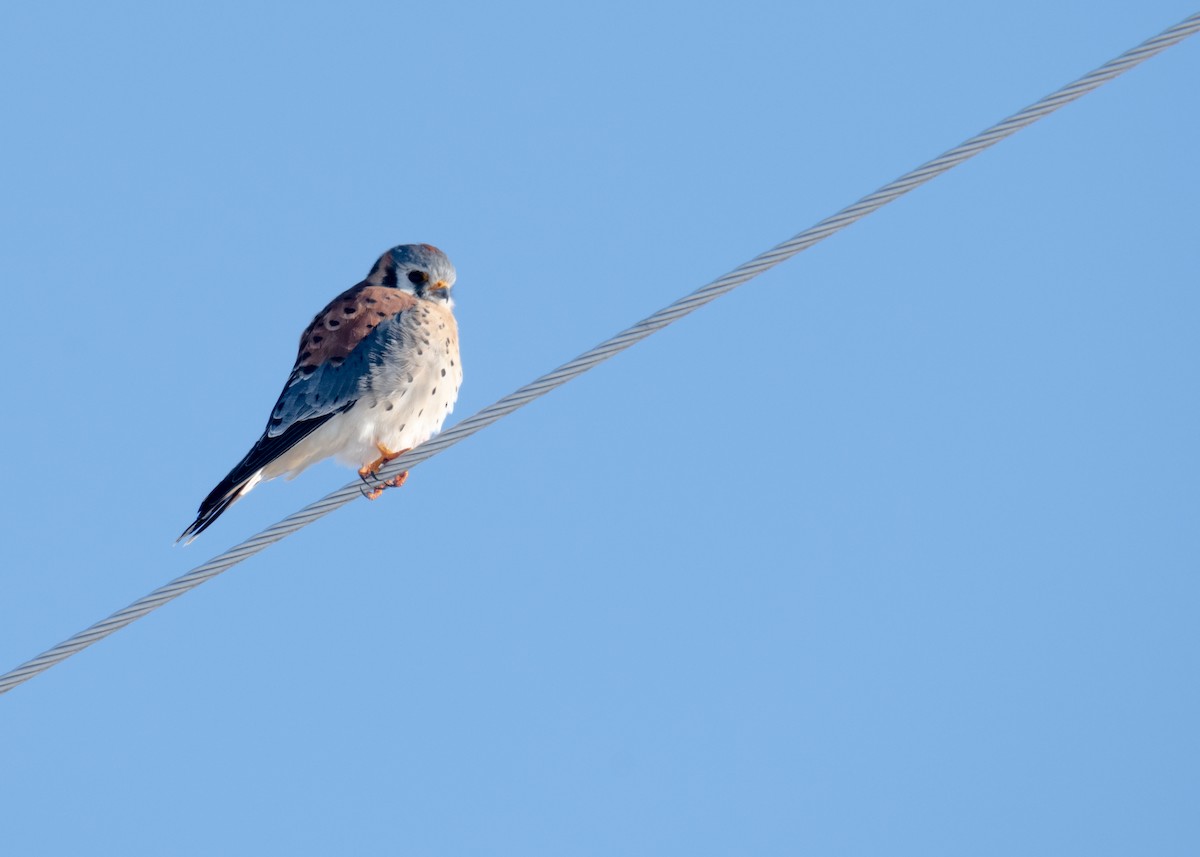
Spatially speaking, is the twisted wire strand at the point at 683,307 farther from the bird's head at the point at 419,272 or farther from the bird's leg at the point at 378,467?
the bird's head at the point at 419,272

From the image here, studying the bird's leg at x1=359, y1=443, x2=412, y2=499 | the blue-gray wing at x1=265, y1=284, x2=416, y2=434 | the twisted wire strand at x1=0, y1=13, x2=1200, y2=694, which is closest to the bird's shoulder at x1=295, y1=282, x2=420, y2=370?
the blue-gray wing at x1=265, y1=284, x2=416, y2=434

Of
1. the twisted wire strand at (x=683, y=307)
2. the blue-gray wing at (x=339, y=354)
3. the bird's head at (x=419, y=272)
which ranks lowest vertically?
the twisted wire strand at (x=683, y=307)

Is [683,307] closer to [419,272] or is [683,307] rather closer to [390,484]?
[390,484]

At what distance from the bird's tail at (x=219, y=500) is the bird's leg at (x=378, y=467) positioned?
465 millimetres

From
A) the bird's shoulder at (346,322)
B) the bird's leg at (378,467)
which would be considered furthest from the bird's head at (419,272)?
the bird's leg at (378,467)

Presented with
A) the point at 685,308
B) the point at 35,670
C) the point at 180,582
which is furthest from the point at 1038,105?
the point at 35,670

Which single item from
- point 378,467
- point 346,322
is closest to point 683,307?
point 378,467

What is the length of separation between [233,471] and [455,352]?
1.20 m

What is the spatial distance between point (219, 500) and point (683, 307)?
2658 mm

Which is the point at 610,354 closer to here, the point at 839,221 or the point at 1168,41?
the point at 839,221

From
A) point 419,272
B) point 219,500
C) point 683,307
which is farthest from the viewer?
point 419,272

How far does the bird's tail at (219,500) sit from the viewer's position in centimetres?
686

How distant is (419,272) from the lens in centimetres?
802

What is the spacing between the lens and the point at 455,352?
7766 millimetres
